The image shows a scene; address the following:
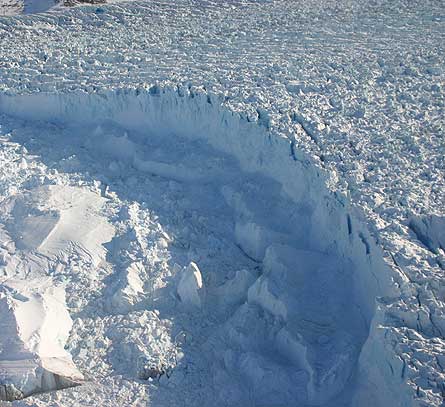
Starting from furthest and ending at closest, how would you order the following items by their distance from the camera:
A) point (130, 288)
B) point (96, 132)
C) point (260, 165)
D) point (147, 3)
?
point (147, 3) < point (96, 132) < point (260, 165) < point (130, 288)

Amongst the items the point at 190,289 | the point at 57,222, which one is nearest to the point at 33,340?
the point at 190,289

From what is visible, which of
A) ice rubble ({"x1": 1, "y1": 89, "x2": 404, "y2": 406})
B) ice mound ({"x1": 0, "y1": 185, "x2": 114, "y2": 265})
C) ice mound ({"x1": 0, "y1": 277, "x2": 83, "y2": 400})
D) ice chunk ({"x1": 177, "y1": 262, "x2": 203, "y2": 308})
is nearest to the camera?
ice mound ({"x1": 0, "y1": 277, "x2": 83, "y2": 400})

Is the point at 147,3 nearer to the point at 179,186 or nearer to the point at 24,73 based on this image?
the point at 24,73

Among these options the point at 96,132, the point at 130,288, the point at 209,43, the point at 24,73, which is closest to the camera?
the point at 130,288

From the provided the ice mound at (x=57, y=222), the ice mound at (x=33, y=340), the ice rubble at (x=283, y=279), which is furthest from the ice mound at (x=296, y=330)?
the ice mound at (x=57, y=222)

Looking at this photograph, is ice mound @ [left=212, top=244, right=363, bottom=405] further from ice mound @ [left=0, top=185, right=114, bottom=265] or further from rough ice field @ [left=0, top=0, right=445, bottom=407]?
ice mound @ [left=0, top=185, right=114, bottom=265]

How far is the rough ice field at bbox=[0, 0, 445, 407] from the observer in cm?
568

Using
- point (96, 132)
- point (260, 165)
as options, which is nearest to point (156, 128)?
point (96, 132)

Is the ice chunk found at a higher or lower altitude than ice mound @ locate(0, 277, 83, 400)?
higher

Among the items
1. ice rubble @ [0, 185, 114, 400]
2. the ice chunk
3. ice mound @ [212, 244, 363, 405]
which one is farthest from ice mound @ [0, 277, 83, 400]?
ice mound @ [212, 244, 363, 405]

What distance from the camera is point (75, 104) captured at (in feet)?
31.2

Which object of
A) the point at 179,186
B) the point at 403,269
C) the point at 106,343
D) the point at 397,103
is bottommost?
the point at 106,343

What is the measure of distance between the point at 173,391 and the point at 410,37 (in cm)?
775

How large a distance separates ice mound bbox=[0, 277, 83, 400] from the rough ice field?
2cm
